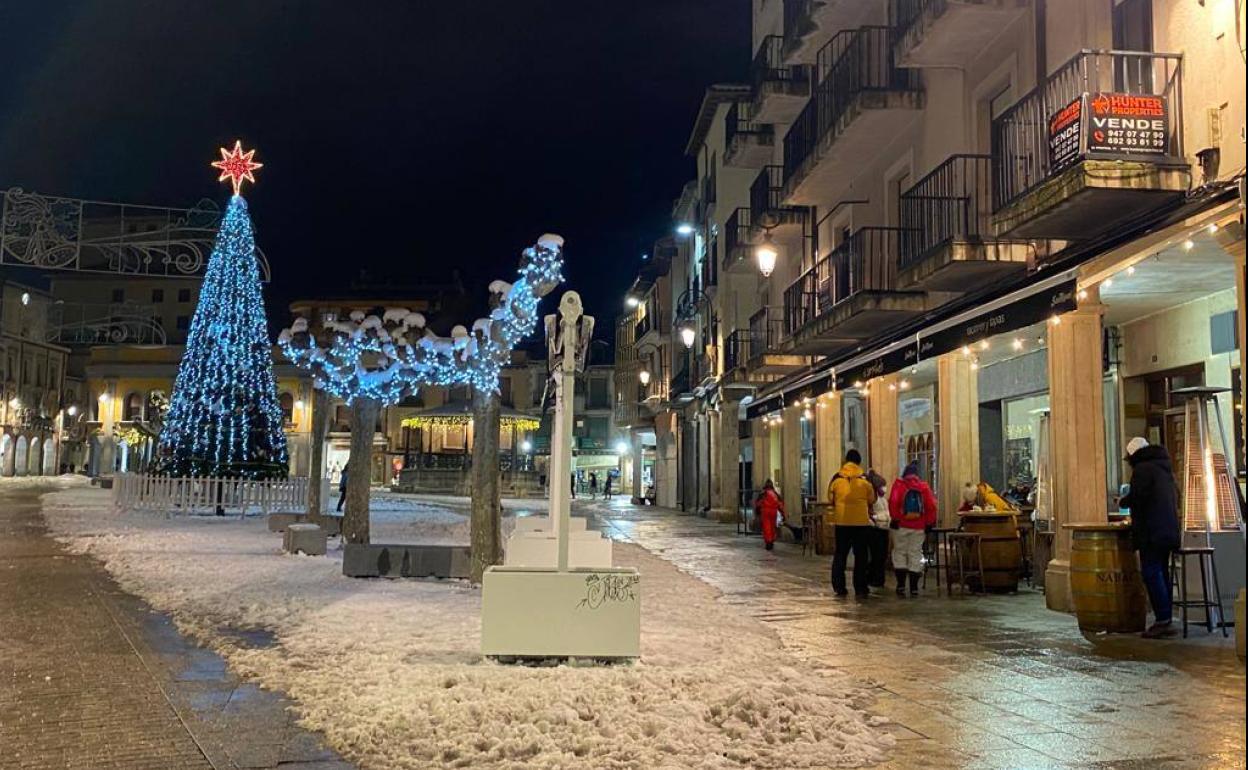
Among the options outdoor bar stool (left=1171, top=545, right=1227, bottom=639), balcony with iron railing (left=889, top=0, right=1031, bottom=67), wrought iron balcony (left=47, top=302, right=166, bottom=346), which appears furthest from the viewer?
wrought iron balcony (left=47, top=302, right=166, bottom=346)

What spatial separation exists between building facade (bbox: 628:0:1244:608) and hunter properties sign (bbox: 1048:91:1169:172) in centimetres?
2

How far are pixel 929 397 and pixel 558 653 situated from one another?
15786 mm

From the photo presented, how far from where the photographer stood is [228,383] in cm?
2753

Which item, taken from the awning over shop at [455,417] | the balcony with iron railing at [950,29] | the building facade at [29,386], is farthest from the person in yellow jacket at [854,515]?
the building facade at [29,386]

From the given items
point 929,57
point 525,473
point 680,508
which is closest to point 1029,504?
point 929,57

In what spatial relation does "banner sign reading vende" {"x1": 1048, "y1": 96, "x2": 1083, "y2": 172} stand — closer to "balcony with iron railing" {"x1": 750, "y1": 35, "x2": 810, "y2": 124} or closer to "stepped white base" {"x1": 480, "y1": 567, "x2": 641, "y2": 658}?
"stepped white base" {"x1": 480, "y1": 567, "x2": 641, "y2": 658}

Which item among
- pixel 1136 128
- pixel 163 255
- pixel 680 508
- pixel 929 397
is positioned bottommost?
pixel 680 508

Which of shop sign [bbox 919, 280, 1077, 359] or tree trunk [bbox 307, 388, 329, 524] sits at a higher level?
shop sign [bbox 919, 280, 1077, 359]

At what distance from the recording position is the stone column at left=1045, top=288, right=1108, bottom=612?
10.5m

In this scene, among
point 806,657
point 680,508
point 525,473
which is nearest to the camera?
point 806,657

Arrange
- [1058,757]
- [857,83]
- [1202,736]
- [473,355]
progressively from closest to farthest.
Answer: [1058,757]
[1202,736]
[473,355]
[857,83]

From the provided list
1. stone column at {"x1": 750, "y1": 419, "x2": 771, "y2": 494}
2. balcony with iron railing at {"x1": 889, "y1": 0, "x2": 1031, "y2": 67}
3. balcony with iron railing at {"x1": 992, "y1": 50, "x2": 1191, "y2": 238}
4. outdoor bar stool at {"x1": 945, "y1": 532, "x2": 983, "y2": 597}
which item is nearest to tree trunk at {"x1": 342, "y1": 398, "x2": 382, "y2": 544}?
outdoor bar stool at {"x1": 945, "y1": 532, "x2": 983, "y2": 597}

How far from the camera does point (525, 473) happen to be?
51.4 meters

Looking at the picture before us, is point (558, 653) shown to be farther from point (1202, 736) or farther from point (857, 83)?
point (857, 83)
